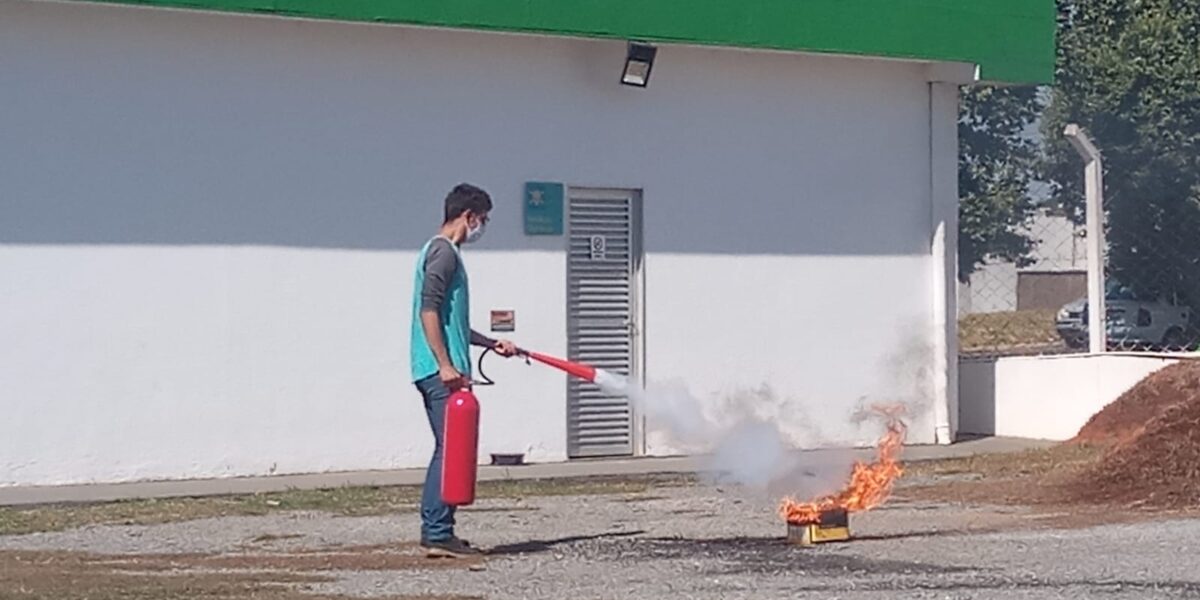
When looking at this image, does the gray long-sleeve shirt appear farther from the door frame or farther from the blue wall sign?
the door frame

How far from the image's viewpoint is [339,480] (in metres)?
17.5

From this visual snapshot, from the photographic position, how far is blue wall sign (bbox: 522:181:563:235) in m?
18.9

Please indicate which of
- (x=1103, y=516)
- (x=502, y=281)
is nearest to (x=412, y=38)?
(x=502, y=281)

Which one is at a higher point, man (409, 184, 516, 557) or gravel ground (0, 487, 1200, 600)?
man (409, 184, 516, 557)

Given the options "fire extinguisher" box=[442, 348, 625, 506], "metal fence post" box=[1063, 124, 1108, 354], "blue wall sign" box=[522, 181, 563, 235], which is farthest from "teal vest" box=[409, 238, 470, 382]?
"metal fence post" box=[1063, 124, 1108, 354]

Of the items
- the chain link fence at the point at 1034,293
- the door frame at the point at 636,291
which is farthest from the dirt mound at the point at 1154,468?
the chain link fence at the point at 1034,293

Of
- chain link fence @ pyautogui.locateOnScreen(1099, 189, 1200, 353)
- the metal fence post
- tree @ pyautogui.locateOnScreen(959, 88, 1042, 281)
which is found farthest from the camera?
tree @ pyautogui.locateOnScreen(959, 88, 1042, 281)

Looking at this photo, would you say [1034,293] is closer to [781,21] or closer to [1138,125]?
[1138,125]

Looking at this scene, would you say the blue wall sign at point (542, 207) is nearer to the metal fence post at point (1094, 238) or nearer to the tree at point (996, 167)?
the metal fence post at point (1094, 238)

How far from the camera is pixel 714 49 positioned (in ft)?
65.0

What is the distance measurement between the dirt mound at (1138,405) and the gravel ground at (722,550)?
5.09 m

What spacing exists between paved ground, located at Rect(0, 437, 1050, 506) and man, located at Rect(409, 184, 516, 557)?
323cm

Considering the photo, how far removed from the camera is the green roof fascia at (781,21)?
1752 cm

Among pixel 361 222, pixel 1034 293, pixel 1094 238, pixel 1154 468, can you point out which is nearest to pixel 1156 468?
pixel 1154 468
